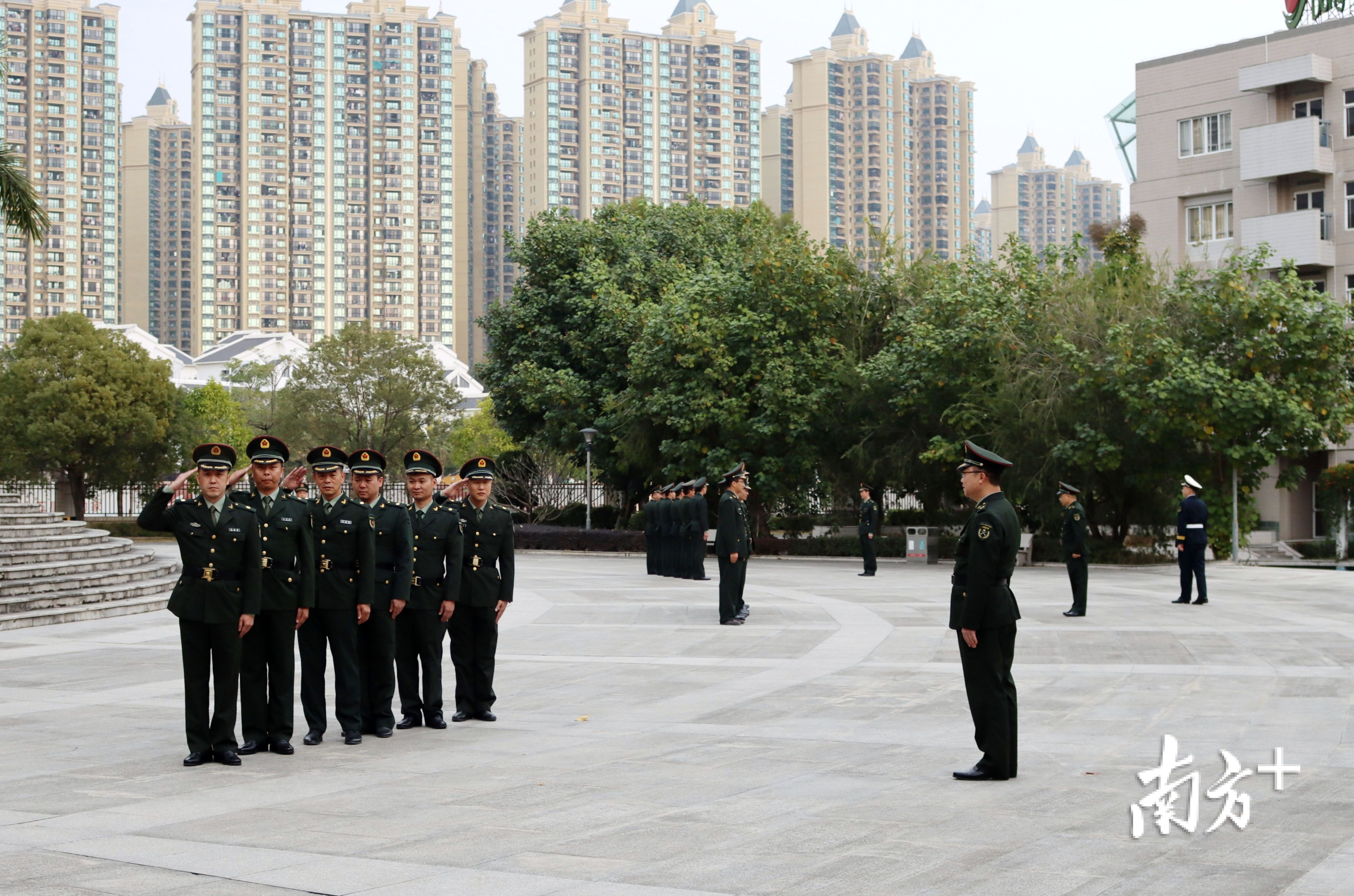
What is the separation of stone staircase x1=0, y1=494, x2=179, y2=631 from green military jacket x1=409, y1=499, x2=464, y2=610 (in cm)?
935

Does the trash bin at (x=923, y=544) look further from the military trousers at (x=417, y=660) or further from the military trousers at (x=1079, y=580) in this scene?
the military trousers at (x=417, y=660)

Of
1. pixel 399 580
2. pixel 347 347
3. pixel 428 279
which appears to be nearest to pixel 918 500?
pixel 347 347

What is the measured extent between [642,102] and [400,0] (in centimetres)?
2819

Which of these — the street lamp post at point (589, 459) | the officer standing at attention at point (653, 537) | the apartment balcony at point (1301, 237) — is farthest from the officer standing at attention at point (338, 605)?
the apartment balcony at point (1301, 237)

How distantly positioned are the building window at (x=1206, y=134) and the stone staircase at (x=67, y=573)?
34151 millimetres

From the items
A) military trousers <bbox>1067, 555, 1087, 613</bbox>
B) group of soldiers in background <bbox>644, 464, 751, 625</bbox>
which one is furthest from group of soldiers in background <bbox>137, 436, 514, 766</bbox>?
military trousers <bbox>1067, 555, 1087, 613</bbox>

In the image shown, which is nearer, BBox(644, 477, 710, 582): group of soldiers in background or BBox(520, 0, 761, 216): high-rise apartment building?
BBox(644, 477, 710, 582): group of soldiers in background

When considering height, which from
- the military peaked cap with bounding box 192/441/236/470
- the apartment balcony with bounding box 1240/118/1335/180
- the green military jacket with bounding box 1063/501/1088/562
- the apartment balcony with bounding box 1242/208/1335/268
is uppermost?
the apartment balcony with bounding box 1240/118/1335/180

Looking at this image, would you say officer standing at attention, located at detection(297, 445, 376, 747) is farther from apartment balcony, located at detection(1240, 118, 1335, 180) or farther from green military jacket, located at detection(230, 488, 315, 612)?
apartment balcony, located at detection(1240, 118, 1335, 180)

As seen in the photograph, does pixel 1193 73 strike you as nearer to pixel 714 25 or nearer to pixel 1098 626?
pixel 1098 626

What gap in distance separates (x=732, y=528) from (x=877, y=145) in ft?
455

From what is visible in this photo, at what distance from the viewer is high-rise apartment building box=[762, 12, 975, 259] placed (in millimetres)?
147125

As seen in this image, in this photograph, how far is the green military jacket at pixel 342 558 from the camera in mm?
8836

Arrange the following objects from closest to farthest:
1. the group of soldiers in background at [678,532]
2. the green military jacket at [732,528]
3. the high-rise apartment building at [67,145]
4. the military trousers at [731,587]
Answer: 1. the military trousers at [731,587]
2. the green military jacket at [732,528]
3. the group of soldiers in background at [678,532]
4. the high-rise apartment building at [67,145]
